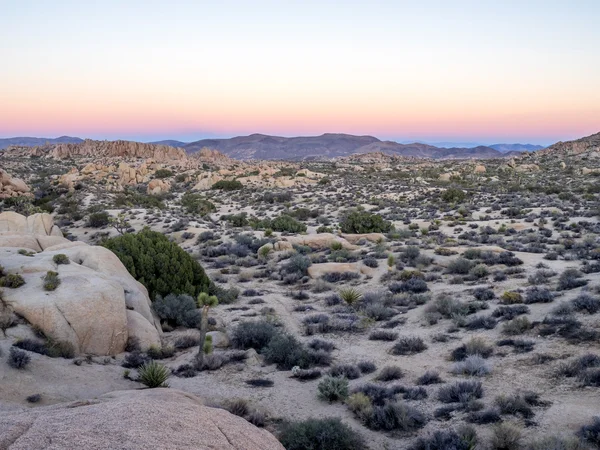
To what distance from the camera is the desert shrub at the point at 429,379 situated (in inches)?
314

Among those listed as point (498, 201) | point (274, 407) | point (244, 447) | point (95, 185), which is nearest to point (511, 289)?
point (274, 407)

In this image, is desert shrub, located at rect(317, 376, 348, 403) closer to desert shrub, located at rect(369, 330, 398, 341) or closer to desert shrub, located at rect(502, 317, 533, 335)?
desert shrub, located at rect(369, 330, 398, 341)

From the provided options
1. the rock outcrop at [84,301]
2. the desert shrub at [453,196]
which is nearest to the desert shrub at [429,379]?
the rock outcrop at [84,301]

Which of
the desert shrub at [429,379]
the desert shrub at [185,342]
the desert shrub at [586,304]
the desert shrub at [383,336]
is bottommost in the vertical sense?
the desert shrub at [185,342]

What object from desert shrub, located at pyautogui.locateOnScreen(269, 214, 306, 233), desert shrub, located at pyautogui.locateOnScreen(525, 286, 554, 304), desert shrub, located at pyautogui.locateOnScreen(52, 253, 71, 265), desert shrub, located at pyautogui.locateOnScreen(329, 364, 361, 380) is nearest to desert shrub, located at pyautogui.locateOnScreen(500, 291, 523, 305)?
desert shrub, located at pyautogui.locateOnScreen(525, 286, 554, 304)

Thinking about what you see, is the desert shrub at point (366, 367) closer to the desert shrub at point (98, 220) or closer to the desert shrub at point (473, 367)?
the desert shrub at point (473, 367)

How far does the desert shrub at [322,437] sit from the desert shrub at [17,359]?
4.40 m

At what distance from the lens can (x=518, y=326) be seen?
9.66m

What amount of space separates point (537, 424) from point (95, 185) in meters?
44.8

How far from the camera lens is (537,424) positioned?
20.2ft

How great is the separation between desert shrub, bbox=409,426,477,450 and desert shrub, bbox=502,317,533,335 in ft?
14.2

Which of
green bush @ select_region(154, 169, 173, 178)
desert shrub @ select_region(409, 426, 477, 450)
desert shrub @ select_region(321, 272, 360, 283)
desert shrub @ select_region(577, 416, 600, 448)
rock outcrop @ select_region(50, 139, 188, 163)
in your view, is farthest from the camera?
rock outcrop @ select_region(50, 139, 188, 163)

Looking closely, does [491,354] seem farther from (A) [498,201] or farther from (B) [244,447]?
(A) [498,201]

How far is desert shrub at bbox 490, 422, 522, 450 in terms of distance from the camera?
571 centimetres
